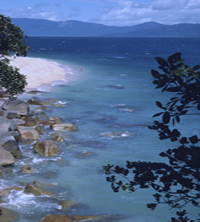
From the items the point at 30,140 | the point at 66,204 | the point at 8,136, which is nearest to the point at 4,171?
the point at 8,136

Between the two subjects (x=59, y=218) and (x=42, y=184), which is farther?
(x=42, y=184)

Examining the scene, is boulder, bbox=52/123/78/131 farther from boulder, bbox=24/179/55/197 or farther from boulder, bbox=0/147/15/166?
boulder, bbox=24/179/55/197

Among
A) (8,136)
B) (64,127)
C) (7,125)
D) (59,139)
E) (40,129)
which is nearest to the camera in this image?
(8,136)

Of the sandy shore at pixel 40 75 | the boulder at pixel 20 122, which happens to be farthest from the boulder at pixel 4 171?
the sandy shore at pixel 40 75

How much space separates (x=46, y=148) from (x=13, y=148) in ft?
6.21

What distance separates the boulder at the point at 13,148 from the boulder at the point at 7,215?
18.8ft

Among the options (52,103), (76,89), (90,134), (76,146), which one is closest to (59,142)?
(76,146)

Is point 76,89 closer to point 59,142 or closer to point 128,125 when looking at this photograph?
point 128,125

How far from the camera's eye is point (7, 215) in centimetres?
1255

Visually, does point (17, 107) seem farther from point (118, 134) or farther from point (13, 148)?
point (118, 134)

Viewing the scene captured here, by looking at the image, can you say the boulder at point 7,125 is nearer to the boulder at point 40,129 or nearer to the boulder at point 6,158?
the boulder at point 40,129

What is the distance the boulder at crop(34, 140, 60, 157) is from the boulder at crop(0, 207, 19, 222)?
6246mm

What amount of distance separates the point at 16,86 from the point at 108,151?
7.07 meters

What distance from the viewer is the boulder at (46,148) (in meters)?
19.0
